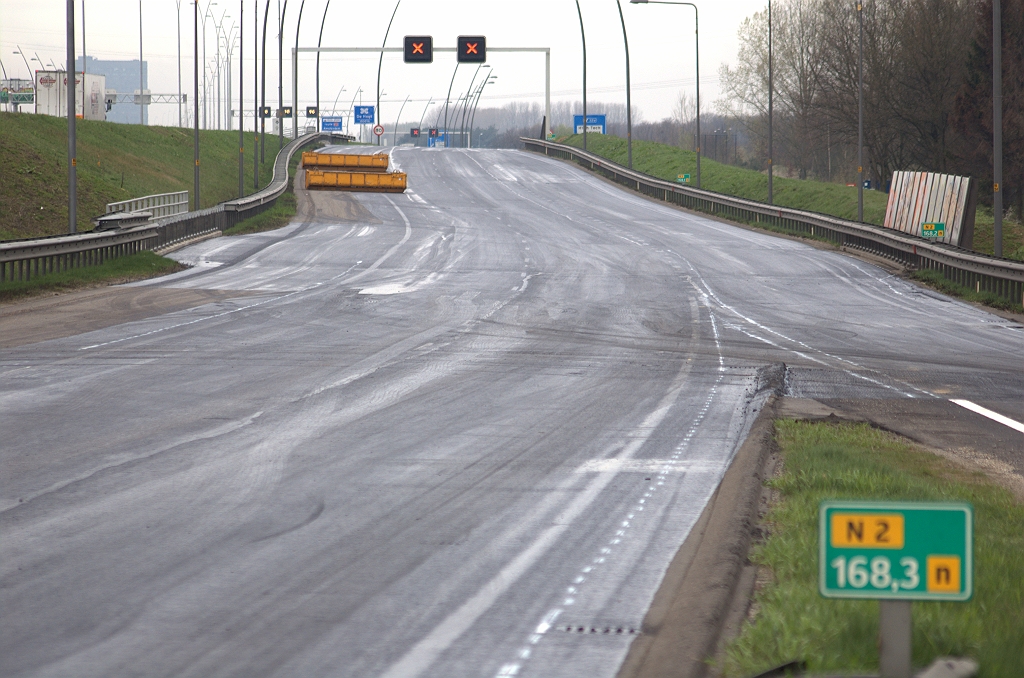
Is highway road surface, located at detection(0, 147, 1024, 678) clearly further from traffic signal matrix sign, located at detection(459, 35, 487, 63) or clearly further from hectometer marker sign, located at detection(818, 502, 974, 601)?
traffic signal matrix sign, located at detection(459, 35, 487, 63)

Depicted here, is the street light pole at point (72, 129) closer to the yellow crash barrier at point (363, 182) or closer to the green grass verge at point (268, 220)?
the green grass verge at point (268, 220)

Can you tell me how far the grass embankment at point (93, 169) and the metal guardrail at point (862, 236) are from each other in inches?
950

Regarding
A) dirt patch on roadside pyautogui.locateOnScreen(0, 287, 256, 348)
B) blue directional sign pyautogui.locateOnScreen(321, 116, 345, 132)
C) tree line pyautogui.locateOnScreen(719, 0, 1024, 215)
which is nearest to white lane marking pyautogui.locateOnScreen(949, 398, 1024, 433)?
dirt patch on roadside pyautogui.locateOnScreen(0, 287, 256, 348)

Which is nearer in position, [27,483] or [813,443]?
[27,483]

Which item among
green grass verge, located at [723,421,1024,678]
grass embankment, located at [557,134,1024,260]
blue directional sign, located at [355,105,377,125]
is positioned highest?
blue directional sign, located at [355,105,377,125]

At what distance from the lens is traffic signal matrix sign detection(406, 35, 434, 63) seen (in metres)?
71.2

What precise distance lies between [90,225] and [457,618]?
4784cm

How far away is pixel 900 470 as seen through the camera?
28.3ft

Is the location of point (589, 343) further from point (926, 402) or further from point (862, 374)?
point (926, 402)

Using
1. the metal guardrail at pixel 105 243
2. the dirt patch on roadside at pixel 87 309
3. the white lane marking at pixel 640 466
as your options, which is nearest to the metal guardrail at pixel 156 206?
the metal guardrail at pixel 105 243

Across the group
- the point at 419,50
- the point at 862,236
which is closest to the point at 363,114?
the point at 419,50

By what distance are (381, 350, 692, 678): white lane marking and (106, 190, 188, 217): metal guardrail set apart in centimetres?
3259

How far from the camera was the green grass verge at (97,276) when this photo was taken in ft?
72.8

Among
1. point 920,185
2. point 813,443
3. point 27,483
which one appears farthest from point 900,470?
point 920,185
